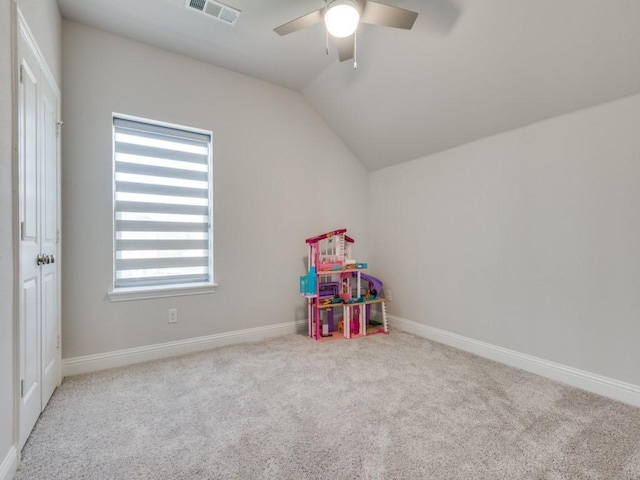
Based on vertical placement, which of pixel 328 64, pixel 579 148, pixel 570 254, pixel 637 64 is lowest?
pixel 570 254

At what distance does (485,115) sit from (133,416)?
131 inches

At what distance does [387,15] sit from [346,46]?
1.26 feet

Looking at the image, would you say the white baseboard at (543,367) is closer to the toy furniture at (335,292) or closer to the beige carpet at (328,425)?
the beige carpet at (328,425)

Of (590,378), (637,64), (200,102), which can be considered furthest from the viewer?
(200,102)

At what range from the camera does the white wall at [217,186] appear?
237cm

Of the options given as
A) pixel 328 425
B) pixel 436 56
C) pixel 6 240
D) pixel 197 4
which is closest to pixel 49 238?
pixel 6 240

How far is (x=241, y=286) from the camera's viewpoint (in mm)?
3084

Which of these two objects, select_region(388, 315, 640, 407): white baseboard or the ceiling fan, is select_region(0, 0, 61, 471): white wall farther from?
select_region(388, 315, 640, 407): white baseboard

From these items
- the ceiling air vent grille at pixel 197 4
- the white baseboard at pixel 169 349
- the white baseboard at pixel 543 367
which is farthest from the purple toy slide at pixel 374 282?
the ceiling air vent grille at pixel 197 4

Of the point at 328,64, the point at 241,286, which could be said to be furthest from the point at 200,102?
the point at 241,286

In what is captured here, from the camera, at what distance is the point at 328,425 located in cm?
171

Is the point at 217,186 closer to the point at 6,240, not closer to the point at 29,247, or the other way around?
the point at 29,247

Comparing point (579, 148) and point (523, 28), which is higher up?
point (523, 28)

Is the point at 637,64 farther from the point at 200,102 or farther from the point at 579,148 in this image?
the point at 200,102
